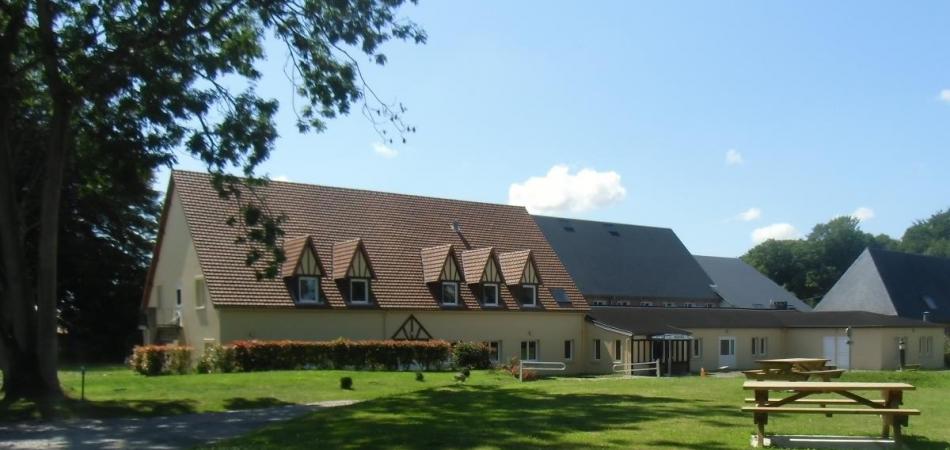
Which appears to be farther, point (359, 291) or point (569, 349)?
point (569, 349)

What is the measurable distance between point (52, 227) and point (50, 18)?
429 cm

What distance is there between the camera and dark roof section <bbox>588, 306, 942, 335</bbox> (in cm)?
4838

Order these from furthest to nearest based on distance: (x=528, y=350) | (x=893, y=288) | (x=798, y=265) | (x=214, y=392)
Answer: (x=798, y=265)
(x=893, y=288)
(x=528, y=350)
(x=214, y=392)

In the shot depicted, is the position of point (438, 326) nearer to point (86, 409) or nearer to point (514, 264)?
point (514, 264)

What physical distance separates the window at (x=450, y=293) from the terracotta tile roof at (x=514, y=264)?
298 cm

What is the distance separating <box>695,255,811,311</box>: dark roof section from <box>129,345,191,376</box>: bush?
42823 millimetres

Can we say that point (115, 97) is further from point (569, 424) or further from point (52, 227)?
point (569, 424)

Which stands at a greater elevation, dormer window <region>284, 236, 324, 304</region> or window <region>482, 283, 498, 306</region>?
dormer window <region>284, 236, 324, 304</region>

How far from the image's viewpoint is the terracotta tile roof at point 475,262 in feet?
144

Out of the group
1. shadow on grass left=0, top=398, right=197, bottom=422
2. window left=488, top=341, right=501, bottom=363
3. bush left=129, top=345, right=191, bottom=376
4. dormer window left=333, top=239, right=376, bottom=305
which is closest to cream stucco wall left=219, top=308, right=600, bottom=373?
window left=488, top=341, right=501, bottom=363

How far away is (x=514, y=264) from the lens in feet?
150

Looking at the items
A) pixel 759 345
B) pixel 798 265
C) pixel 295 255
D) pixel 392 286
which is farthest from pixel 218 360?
pixel 798 265

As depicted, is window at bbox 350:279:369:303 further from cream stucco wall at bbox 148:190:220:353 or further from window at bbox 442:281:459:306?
cream stucco wall at bbox 148:190:220:353

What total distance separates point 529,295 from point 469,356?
341 inches
